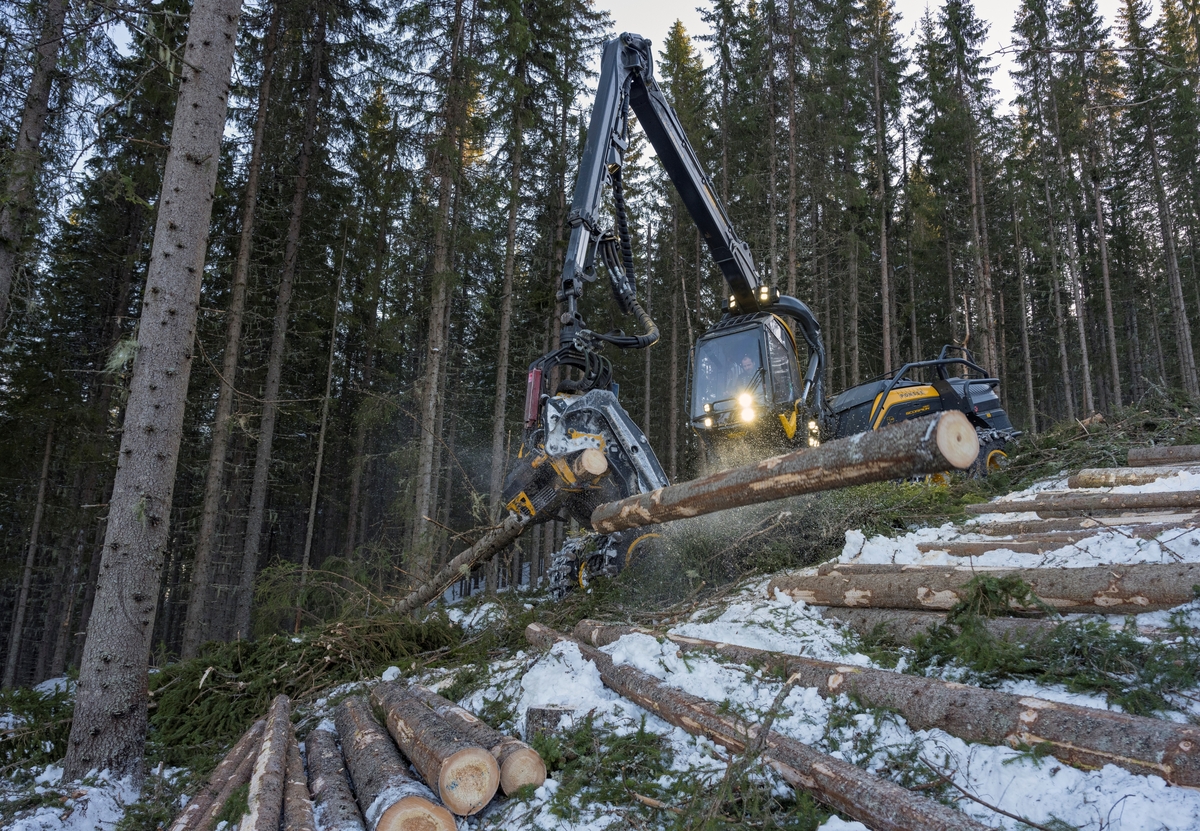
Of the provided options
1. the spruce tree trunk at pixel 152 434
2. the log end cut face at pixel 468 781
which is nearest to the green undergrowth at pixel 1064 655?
the log end cut face at pixel 468 781

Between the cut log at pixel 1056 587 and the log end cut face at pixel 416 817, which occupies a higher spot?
the cut log at pixel 1056 587

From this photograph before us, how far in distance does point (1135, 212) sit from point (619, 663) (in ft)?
123

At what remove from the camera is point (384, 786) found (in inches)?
119

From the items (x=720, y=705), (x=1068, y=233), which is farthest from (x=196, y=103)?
(x=1068, y=233)

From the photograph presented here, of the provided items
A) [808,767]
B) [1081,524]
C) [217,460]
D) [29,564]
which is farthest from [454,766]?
[29,564]

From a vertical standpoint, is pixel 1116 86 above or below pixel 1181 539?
above

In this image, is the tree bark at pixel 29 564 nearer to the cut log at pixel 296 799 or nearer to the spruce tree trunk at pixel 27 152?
the spruce tree trunk at pixel 27 152

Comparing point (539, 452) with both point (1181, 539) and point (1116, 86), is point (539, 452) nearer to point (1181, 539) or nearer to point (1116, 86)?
point (1181, 539)

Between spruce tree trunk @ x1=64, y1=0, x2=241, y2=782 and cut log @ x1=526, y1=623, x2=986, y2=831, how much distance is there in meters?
3.60

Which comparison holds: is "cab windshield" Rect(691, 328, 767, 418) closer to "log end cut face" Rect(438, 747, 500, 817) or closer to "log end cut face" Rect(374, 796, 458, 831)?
"log end cut face" Rect(438, 747, 500, 817)

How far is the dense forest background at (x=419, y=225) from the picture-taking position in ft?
36.9

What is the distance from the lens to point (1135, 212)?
3031 centimetres

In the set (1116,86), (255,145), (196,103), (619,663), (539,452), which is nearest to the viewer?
(619,663)

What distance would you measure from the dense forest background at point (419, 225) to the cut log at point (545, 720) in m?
3.97
